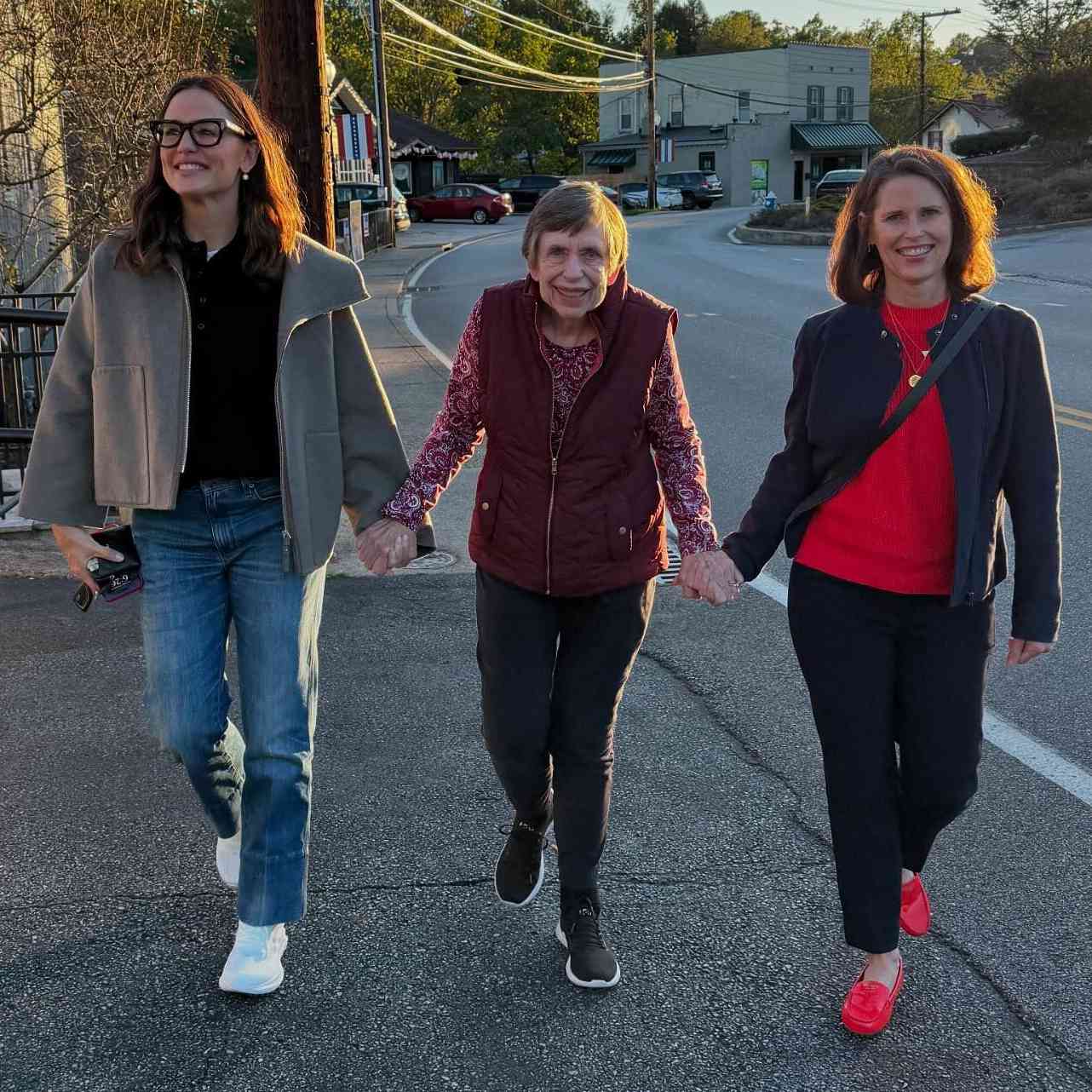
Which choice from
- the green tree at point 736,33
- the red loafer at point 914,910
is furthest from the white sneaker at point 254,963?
the green tree at point 736,33

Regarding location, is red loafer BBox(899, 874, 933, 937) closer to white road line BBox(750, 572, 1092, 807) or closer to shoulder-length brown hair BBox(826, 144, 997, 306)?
white road line BBox(750, 572, 1092, 807)

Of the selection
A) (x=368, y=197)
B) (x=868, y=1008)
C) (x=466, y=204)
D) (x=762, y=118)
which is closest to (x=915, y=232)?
(x=868, y=1008)

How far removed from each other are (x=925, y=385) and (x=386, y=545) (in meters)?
1.34

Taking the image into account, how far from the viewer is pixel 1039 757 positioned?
441 cm

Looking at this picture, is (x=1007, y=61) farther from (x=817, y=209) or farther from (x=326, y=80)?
(x=326, y=80)

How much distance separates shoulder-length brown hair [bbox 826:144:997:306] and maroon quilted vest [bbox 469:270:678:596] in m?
0.44

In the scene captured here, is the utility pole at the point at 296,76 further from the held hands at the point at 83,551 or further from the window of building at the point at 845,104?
the window of building at the point at 845,104

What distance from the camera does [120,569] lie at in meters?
3.13

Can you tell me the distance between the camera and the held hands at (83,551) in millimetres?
3133

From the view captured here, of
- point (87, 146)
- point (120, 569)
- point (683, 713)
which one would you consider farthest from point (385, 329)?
point (120, 569)

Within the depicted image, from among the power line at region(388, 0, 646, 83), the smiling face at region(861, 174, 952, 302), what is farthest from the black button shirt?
the power line at region(388, 0, 646, 83)

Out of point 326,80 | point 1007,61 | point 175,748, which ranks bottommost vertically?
→ point 175,748

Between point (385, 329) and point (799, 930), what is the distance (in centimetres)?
1546

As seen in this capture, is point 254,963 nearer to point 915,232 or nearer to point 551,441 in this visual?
point 551,441
